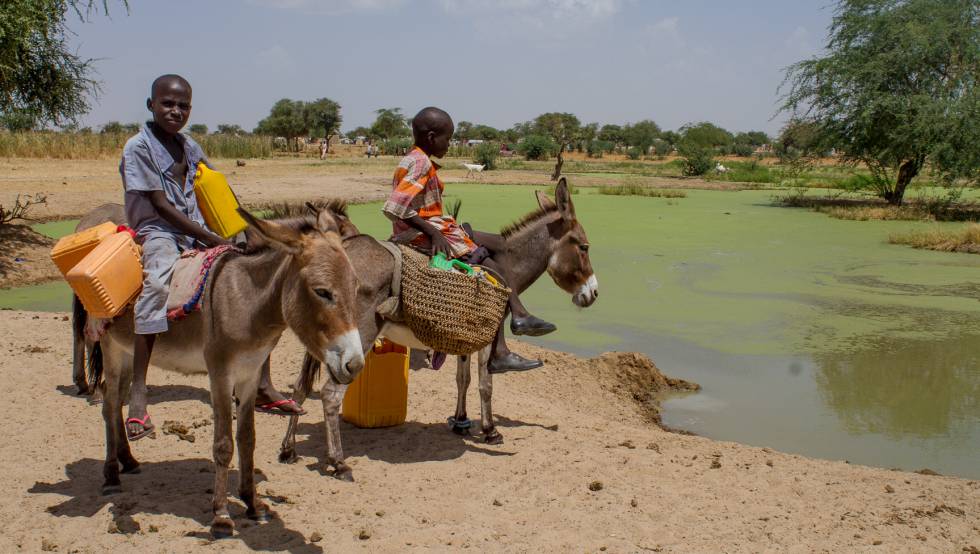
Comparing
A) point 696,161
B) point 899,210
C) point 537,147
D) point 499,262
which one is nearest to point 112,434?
point 499,262

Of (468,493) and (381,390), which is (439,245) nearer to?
(381,390)

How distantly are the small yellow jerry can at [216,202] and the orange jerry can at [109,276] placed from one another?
0.42 m

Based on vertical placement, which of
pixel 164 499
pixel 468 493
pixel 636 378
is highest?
pixel 164 499

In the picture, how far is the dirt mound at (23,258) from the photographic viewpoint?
1238 cm

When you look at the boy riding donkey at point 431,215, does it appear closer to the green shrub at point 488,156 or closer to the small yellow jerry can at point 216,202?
the small yellow jerry can at point 216,202

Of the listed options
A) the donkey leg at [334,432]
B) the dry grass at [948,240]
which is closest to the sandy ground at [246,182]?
the donkey leg at [334,432]

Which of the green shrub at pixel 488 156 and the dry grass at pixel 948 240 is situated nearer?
the dry grass at pixel 948 240

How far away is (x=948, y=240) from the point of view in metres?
18.6

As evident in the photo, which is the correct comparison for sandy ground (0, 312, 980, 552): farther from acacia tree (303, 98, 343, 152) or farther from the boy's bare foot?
acacia tree (303, 98, 343, 152)

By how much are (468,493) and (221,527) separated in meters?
1.53

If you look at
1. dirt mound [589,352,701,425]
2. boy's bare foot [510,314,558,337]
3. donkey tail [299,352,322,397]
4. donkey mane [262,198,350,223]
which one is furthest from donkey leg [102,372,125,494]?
dirt mound [589,352,701,425]

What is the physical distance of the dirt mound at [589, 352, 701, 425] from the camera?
26.0ft

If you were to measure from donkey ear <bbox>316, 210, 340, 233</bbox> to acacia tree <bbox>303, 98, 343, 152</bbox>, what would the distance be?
76022 millimetres

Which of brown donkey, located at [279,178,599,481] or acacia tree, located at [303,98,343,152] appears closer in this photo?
brown donkey, located at [279,178,599,481]
